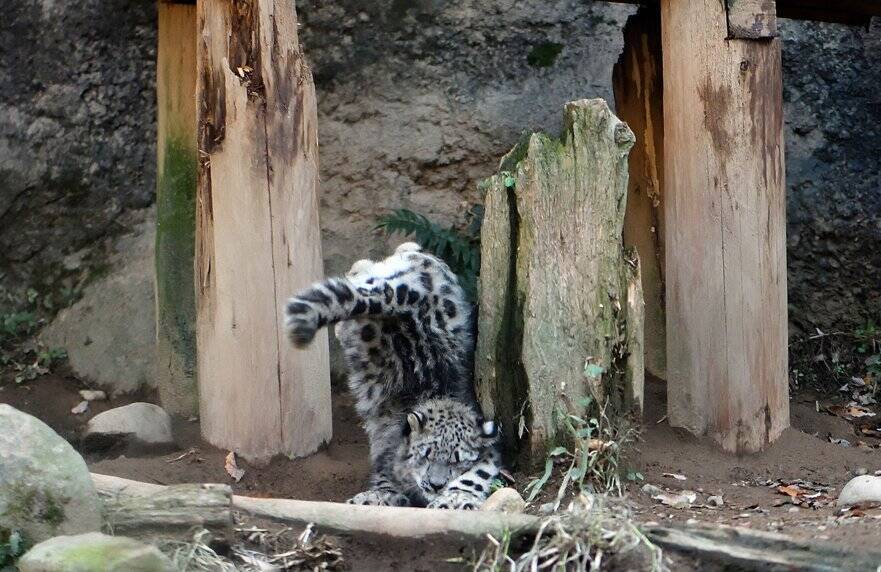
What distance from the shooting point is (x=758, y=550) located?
388 centimetres

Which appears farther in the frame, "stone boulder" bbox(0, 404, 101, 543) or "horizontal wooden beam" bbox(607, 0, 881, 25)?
Result: "horizontal wooden beam" bbox(607, 0, 881, 25)

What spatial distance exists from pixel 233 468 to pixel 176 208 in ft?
6.21

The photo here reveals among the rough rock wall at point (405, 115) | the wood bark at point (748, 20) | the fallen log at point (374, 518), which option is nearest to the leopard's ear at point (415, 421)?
Result: the fallen log at point (374, 518)

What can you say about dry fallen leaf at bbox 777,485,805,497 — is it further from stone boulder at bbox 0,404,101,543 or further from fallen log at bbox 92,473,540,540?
stone boulder at bbox 0,404,101,543

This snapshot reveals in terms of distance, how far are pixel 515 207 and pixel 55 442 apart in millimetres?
2323

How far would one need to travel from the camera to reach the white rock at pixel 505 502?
471cm

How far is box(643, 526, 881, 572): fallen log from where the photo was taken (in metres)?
3.77

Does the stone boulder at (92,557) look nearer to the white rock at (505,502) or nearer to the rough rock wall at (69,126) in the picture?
the white rock at (505,502)

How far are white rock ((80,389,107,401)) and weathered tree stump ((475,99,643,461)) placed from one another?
3291mm

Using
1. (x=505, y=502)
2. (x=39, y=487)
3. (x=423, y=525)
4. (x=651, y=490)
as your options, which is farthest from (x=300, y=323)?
(x=651, y=490)

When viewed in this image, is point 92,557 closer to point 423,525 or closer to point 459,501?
point 423,525

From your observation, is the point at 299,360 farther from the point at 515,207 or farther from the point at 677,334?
the point at 677,334

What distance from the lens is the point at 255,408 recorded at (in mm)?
5590

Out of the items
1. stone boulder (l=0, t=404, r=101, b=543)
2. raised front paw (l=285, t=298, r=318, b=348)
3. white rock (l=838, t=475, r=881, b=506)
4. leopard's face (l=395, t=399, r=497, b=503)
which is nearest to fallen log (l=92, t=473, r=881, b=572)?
stone boulder (l=0, t=404, r=101, b=543)
